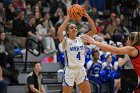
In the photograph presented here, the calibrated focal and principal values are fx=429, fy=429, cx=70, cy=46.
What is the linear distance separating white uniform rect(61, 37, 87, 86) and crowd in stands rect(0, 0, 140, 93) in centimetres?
366

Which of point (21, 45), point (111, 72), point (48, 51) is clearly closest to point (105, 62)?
point (111, 72)

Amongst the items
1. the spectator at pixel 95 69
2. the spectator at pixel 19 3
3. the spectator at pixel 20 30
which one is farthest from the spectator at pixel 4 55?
the spectator at pixel 19 3

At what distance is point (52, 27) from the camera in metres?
14.1

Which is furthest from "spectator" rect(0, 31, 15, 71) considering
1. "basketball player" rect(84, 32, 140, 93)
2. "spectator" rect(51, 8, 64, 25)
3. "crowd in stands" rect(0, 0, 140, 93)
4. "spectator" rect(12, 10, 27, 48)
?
"basketball player" rect(84, 32, 140, 93)

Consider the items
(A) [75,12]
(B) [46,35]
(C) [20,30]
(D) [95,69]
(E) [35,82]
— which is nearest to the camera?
(A) [75,12]

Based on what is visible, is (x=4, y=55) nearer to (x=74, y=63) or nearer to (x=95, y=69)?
(x=95, y=69)

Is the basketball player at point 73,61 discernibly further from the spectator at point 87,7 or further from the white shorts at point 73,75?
the spectator at point 87,7

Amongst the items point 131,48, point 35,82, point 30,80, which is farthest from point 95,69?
point 131,48

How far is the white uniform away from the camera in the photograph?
833 cm

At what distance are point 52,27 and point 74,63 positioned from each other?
595 cm

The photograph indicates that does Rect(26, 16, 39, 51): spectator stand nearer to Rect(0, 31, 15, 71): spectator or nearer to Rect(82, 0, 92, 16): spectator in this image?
Rect(0, 31, 15, 71): spectator

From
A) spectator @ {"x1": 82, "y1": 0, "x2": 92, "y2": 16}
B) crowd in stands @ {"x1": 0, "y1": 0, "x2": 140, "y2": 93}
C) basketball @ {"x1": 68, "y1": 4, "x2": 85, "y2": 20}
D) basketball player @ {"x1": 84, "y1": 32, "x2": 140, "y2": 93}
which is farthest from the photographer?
spectator @ {"x1": 82, "y1": 0, "x2": 92, "y2": 16}

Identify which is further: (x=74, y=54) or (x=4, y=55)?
(x=4, y=55)

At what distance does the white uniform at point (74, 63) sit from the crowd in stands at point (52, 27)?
3.66 metres
